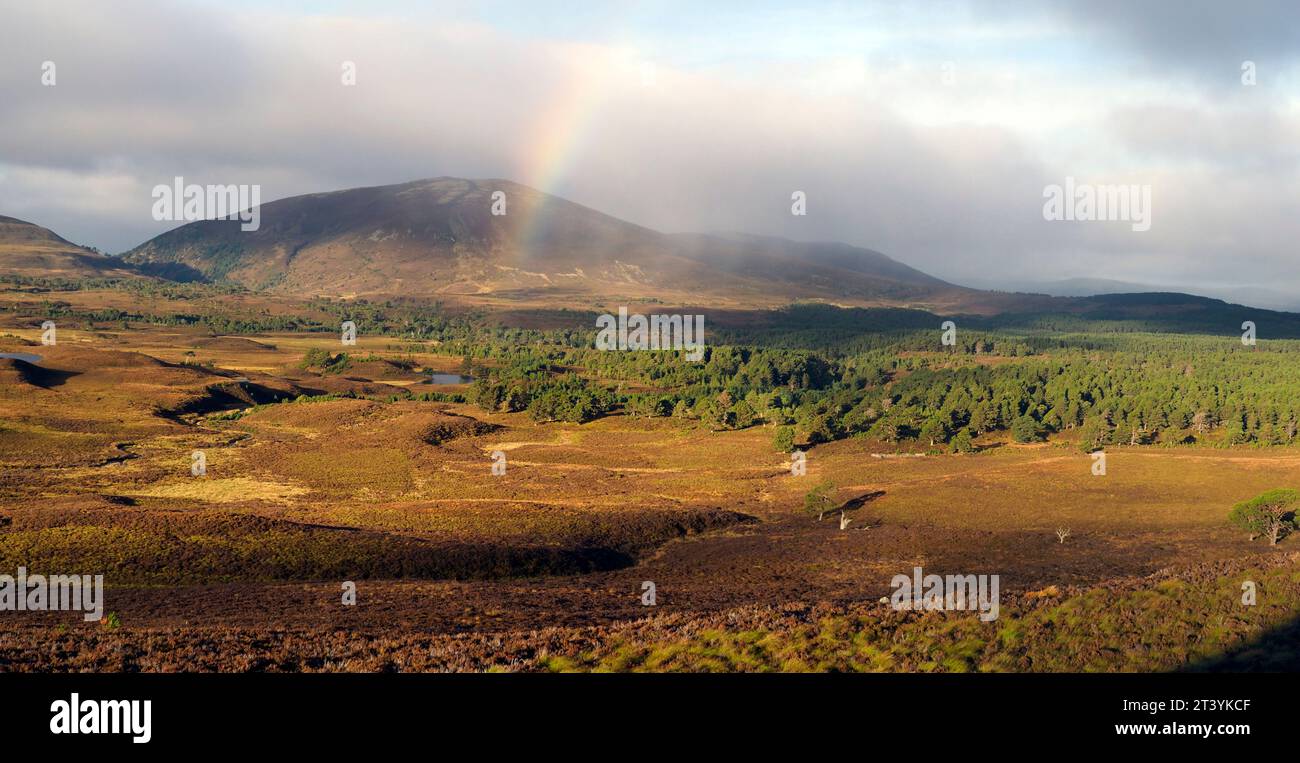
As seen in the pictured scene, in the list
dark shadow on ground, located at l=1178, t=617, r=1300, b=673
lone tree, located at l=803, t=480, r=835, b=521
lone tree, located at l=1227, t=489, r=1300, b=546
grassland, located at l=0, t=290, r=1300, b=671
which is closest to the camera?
dark shadow on ground, located at l=1178, t=617, r=1300, b=673

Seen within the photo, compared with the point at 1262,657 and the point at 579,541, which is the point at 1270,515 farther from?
the point at 579,541

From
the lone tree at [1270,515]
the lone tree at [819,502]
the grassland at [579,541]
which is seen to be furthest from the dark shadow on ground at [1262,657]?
the lone tree at [819,502]

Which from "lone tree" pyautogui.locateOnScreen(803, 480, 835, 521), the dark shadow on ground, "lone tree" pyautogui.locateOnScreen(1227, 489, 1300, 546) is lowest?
"lone tree" pyautogui.locateOnScreen(803, 480, 835, 521)

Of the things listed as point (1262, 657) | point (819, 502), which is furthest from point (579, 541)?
point (1262, 657)

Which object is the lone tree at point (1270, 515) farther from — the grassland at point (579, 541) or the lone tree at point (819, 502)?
the lone tree at point (819, 502)

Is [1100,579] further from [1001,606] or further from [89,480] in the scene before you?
[89,480]

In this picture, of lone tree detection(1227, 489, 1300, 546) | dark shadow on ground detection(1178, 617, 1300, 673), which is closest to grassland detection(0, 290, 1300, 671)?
dark shadow on ground detection(1178, 617, 1300, 673)

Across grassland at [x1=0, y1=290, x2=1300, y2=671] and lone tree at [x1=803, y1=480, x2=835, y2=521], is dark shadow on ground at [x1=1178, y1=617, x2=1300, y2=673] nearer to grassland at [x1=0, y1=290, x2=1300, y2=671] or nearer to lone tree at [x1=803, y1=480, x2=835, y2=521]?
grassland at [x1=0, y1=290, x2=1300, y2=671]

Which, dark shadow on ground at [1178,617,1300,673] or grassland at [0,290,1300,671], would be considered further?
grassland at [0,290,1300,671]
